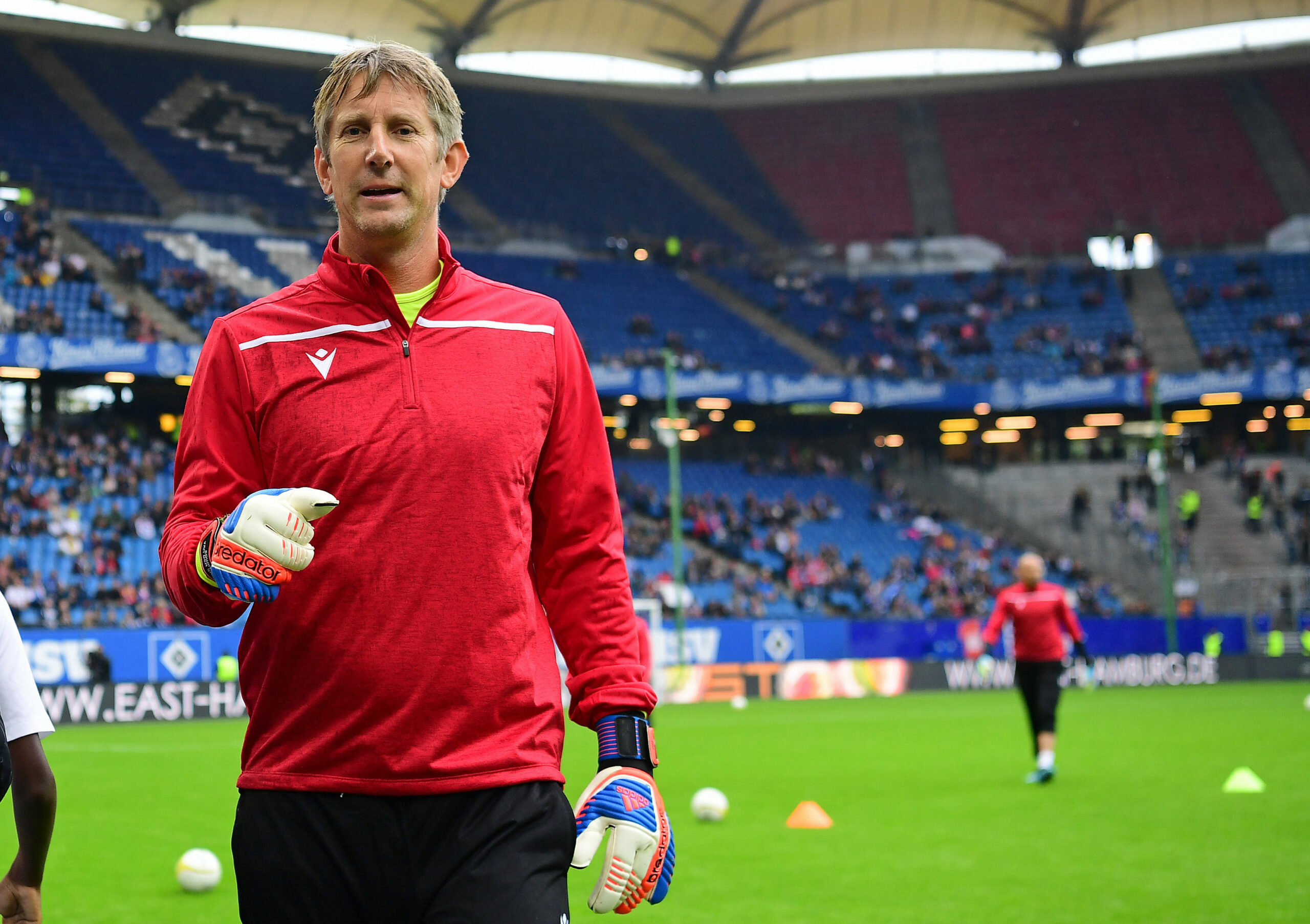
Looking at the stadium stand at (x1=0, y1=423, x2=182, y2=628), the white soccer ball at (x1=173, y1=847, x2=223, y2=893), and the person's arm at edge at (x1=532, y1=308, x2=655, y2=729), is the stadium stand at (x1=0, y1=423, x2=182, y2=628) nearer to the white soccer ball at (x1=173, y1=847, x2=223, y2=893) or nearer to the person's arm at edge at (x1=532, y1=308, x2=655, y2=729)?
the white soccer ball at (x1=173, y1=847, x2=223, y2=893)

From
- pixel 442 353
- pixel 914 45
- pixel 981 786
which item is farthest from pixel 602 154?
pixel 442 353

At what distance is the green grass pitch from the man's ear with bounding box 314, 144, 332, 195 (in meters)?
5.73

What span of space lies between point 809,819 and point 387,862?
925cm

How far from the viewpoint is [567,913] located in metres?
3.20

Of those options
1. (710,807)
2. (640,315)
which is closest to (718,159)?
(640,315)

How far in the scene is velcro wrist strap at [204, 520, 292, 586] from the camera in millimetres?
2891

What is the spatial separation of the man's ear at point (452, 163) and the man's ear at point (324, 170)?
28cm

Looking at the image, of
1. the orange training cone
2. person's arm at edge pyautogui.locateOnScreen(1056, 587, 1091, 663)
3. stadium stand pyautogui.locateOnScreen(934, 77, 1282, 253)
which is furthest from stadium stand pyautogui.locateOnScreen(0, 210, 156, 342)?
stadium stand pyautogui.locateOnScreen(934, 77, 1282, 253)

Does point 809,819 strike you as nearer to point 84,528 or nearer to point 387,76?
point 387,76

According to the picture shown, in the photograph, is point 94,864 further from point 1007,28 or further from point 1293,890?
point 1007,28

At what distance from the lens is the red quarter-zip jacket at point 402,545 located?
10.4ft

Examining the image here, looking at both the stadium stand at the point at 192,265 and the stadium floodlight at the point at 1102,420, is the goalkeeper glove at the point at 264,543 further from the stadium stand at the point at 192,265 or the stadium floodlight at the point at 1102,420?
the stadium floodlight at the point at 1102,420

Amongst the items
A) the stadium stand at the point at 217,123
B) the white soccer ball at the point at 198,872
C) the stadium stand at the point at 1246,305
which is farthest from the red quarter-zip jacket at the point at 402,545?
the stadium stand at the point at 1246,305

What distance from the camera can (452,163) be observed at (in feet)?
12.1
